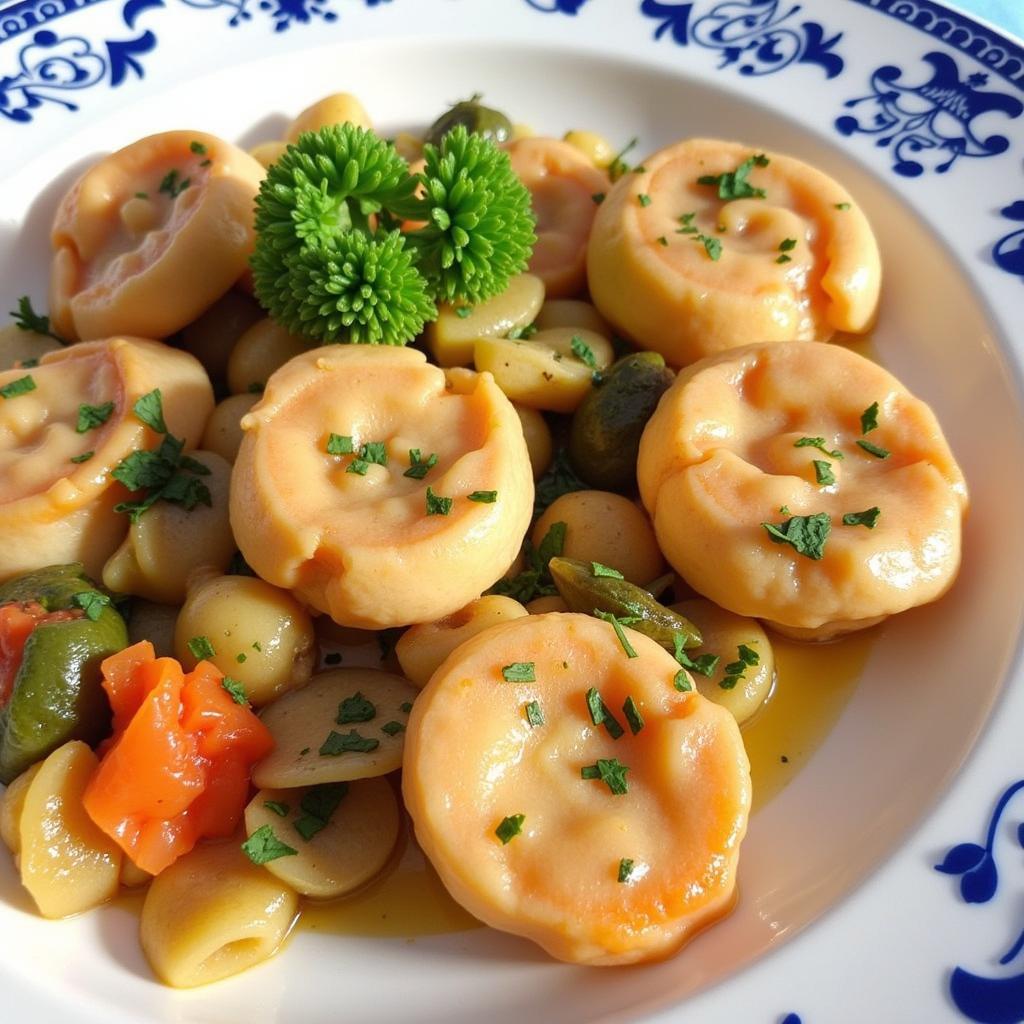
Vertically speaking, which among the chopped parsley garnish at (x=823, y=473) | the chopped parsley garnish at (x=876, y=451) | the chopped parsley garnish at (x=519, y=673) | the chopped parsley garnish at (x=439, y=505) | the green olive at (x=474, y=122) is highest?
the green olive at (x=474, y=122)

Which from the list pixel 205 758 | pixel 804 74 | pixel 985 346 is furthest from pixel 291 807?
pixel 804 74

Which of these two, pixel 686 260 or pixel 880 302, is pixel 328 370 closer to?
pixel 686 260

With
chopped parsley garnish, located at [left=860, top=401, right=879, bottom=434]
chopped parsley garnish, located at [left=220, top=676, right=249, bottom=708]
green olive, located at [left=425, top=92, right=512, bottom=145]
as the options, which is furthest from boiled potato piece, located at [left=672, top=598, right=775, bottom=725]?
green olive, located at [left=425, top=92, right=512, bottom=145]

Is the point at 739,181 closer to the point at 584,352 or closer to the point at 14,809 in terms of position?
the point at 584,352

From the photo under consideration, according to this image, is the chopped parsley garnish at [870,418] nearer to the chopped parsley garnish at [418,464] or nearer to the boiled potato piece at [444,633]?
the boiled potato piece at [444,633]

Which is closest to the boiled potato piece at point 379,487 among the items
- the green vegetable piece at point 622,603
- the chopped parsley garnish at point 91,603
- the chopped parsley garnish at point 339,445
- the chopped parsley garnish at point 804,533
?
the chopped parsley garnish at point 339,445

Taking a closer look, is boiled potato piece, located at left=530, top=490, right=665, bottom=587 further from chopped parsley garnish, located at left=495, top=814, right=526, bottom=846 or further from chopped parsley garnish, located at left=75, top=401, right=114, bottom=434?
chopped parsley garnish, located at left=75, top=401, right=114, bottom=434
